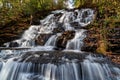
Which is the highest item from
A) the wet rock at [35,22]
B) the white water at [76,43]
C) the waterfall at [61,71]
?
the wet rock at [35,22]

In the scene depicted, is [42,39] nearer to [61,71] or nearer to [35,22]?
[35,22]

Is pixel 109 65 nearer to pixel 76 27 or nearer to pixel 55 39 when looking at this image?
pixel 55 39

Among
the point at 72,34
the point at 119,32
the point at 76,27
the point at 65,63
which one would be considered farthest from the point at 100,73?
the point at 76,27

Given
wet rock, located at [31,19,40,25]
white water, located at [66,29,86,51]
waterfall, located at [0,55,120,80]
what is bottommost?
waterfall, located at [0,55,120,80]

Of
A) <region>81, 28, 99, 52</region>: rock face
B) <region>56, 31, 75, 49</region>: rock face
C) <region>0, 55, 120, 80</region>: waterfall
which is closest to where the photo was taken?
<region>0, 55, 120, 80</region>: waterfall

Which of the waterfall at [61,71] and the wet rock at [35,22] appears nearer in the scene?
the waterfall at [61,71]

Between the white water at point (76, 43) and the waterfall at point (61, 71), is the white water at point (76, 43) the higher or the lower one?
the higher one

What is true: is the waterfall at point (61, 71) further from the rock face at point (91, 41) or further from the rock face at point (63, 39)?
the rock face at point (63, 39)

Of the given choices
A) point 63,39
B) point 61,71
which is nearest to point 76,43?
point 63,39

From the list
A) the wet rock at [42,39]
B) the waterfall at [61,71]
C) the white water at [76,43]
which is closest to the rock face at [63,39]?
the white water at [76,43]

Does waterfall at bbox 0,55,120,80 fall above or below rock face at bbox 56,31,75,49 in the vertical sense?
below

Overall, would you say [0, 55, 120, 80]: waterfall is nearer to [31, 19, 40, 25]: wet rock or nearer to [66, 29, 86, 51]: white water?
[66, 29, 86, 51]: white water

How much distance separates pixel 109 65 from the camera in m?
9.71

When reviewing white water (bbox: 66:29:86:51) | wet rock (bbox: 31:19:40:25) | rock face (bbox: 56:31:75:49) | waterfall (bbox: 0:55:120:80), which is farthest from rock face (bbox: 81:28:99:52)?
wet rock (bbox: 31:19:40:25)
